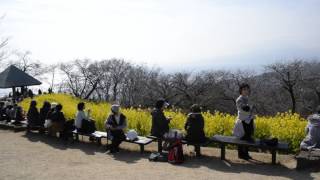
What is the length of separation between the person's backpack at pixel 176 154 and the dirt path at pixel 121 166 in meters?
0.16

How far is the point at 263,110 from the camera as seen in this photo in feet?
131

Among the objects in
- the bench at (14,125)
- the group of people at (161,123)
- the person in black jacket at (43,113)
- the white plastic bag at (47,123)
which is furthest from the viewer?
the bench at (14,125)

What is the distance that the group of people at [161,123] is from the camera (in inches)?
334

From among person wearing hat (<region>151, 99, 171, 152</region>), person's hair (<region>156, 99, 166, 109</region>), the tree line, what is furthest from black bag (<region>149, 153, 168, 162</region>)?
the tree line

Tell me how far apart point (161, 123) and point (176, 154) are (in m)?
1.19

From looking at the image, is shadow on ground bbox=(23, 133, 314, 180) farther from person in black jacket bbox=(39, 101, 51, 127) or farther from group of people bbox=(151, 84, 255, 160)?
person in black jacket bbox=(39, 101, 51, 127)

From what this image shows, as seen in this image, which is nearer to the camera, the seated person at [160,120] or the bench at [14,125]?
the seated person at [160,120]

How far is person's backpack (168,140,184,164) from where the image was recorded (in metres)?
8.64

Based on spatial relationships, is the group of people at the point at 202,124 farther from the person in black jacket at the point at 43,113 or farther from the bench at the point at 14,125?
the bench at the point at 14,125

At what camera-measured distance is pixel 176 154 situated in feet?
28.4

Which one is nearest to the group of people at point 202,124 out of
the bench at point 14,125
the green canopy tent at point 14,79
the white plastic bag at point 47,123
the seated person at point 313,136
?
the seated person at point 313,136

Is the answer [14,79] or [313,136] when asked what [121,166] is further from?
[14,79]

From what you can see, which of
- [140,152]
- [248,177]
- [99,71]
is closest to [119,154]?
[140,152]

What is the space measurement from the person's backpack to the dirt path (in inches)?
6.5
